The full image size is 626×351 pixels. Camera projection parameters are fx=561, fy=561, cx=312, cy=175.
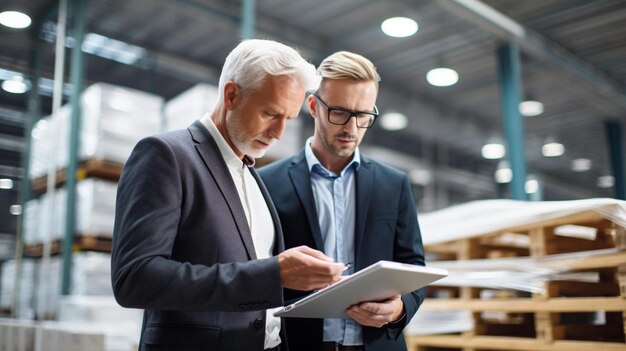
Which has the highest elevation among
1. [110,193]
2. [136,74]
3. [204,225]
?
[136,74]

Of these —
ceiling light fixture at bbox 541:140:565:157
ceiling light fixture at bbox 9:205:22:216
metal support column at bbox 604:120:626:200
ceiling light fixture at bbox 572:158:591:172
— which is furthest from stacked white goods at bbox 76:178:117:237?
ceiling light fixture at bbox 572:158:591:172

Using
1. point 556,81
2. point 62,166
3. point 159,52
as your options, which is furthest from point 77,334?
point 556,81

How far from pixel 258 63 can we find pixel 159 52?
8624 millimetres

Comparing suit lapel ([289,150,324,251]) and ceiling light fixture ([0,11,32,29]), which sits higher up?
ceiling light fixture ([0,11,32,29])

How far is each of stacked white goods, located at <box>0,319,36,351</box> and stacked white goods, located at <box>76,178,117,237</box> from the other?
1162mm

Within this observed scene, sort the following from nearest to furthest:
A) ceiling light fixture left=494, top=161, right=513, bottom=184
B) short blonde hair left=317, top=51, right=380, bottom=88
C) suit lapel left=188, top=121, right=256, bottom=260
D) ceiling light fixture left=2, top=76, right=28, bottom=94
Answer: suit lapel left=188, top=121, right=256, bottom=260
short blonde hair left=317, top=51, right=380, bottom=88
ceiling light fixture left=2, top=76, right=28, bottom=94
ceiling light fixture left=494, top=161, right=513, bottom=184

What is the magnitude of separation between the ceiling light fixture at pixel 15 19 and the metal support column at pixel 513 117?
657 cm

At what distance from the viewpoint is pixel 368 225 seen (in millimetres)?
2322

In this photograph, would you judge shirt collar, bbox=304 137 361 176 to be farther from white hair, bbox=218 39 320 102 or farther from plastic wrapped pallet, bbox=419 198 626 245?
plastic wrapped pallet, bbox=419 198 626 245

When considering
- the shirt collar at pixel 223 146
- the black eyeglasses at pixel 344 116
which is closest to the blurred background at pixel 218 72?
the black eyeglasses at pixel 344 116

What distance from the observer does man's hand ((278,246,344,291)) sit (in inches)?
59.6

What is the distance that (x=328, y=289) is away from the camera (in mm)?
1596

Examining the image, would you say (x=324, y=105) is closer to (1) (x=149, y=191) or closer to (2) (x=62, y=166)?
(1) (x=149, y=191)

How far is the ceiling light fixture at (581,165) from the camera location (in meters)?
18.0
